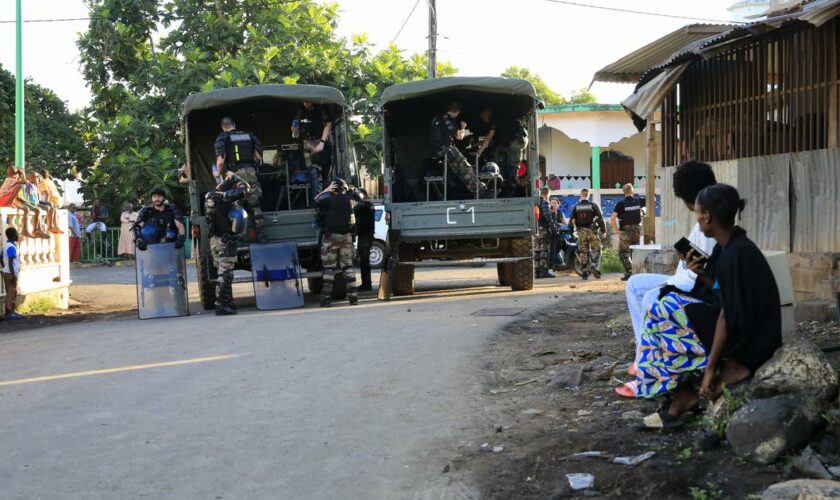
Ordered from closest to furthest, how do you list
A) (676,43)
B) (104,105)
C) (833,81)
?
1. (833,81)
2. (676,43)
3. (104,105)

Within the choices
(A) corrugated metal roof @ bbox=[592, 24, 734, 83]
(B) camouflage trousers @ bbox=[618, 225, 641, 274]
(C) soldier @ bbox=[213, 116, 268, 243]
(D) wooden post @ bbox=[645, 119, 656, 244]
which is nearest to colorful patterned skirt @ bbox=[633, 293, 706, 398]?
(A) corrugated metal roof @ bbox=[592, 24, 734, 83]

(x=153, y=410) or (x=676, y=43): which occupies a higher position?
(x=676, y=43)

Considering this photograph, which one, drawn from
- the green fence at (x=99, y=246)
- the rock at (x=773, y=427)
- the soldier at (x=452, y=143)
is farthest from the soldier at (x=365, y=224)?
the green fence at (x=99, y=246)

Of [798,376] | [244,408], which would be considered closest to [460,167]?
[244,408]

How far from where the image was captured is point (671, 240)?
40.3 ft

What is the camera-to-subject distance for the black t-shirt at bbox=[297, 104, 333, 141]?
15.8 meters

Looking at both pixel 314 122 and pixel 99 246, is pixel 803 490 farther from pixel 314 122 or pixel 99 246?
pixel 99 246

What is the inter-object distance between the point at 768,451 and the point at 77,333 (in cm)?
952

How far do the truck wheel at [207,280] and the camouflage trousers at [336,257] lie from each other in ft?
5.22

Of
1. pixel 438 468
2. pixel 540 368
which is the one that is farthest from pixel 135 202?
pixel 438 468

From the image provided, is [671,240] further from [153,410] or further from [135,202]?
[135,202]

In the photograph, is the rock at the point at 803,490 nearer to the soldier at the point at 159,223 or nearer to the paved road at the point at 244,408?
the paved road at the point at 244,408

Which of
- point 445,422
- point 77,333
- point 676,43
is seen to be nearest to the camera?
point 445,422

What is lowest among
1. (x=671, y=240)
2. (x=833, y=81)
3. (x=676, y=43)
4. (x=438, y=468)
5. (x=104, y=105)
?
(x=438, y=468)
